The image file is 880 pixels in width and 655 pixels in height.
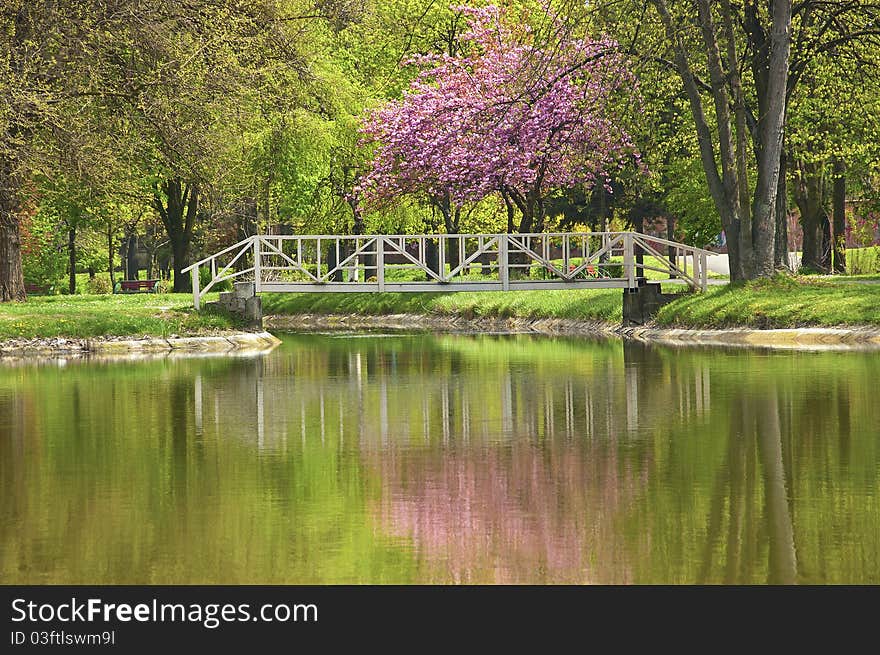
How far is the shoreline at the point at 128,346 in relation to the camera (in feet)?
99.2

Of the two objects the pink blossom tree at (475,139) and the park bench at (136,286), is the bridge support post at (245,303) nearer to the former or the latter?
the pink blossom tree at (475,139)

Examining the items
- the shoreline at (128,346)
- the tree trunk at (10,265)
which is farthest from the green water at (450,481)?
the tree trunk at (10,265)

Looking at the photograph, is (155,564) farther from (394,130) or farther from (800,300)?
(394,130)

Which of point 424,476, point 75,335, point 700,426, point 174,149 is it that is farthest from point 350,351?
A: point 424,476

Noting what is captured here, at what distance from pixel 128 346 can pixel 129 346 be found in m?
0.02

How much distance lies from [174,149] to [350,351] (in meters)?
8.94

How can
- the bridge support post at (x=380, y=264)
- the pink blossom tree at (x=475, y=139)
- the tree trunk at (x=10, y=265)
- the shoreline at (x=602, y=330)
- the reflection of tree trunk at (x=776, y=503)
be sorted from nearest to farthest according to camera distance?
the reflection of tree trunk at (x=776, y=503) → the shoreline at (x=602, y=330) → the bridge support post at (x=380, y=264) → the tree trunk at (x=10, y=265) → the pink blossom tree at (x=475, y=139)

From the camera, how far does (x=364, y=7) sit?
47438mm

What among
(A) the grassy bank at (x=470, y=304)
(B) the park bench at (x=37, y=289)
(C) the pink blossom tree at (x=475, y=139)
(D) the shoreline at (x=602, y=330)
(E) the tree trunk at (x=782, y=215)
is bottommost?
(D) the shoreline at (x=602, y=330)

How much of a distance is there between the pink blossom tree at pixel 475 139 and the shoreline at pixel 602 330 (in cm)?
499

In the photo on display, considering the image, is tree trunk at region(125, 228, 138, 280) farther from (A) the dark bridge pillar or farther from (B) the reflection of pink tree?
(B) the reflection of pink tree

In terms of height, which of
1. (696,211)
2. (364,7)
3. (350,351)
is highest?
(364,7)

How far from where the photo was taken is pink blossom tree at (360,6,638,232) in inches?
1893

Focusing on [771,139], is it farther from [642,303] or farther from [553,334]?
[553,334]
